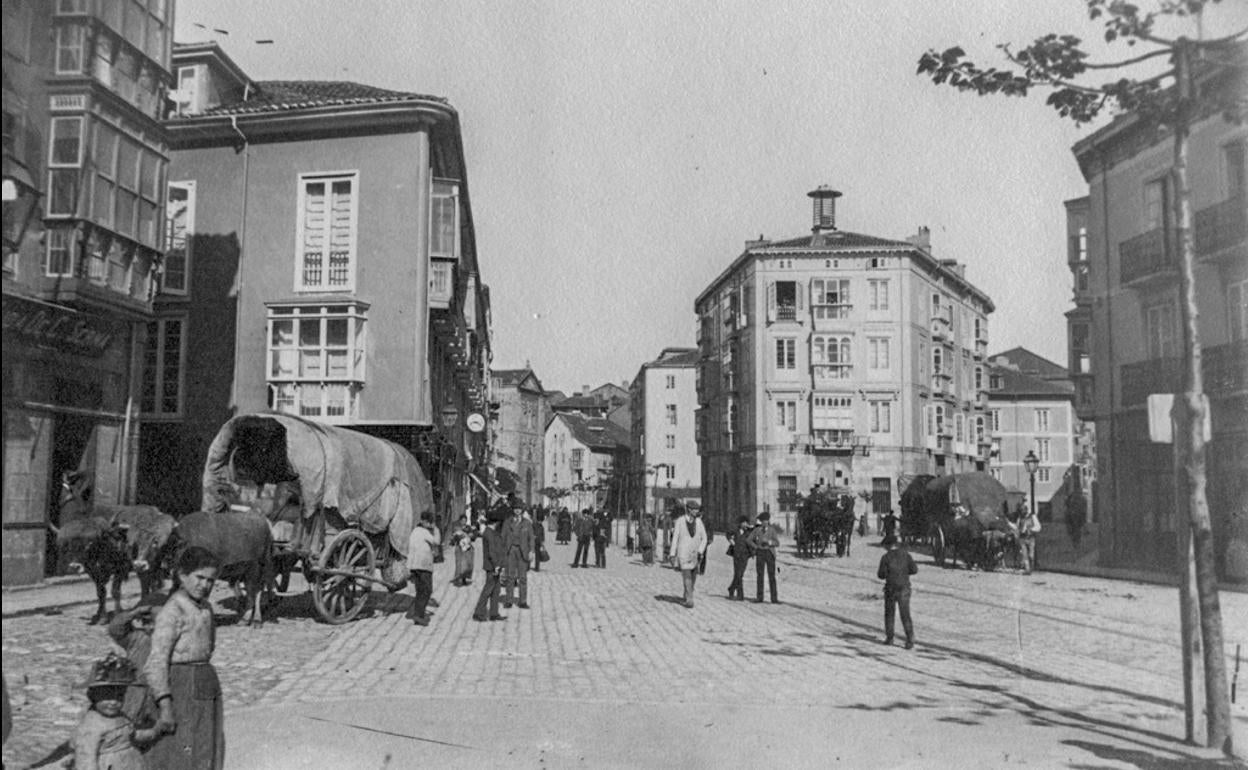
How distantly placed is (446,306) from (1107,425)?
52.9 ft

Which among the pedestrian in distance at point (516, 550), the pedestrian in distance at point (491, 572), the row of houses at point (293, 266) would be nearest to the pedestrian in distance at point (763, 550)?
the pedestrian in distance at point (516, 550)

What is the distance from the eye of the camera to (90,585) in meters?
13.3

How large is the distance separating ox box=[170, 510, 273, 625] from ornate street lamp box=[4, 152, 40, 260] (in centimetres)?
592

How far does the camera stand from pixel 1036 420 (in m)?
64.8

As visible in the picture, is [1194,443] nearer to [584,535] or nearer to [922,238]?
[584,535]

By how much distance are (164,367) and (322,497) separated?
12666 millimetres

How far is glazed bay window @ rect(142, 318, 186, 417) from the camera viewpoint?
22234 millimetres

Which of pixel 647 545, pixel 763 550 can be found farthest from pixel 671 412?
pixel 763 550

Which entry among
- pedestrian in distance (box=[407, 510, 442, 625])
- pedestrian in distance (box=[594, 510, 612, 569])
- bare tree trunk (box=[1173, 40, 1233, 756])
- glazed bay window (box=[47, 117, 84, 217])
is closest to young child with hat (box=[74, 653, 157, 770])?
glazed bay window (box=[47, 117, 84, 217])

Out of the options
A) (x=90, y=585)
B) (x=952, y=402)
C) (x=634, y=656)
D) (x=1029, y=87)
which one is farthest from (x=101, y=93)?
(x=952, y=402)

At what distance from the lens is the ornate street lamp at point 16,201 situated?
4.34 m

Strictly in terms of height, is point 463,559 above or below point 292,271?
below

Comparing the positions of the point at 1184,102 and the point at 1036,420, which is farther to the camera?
the point at 1036,420

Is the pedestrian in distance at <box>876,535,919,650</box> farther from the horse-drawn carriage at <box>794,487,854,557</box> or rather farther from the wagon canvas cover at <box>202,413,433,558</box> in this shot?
the horse-drawn carriage at <box>794,487,854,557</box>
